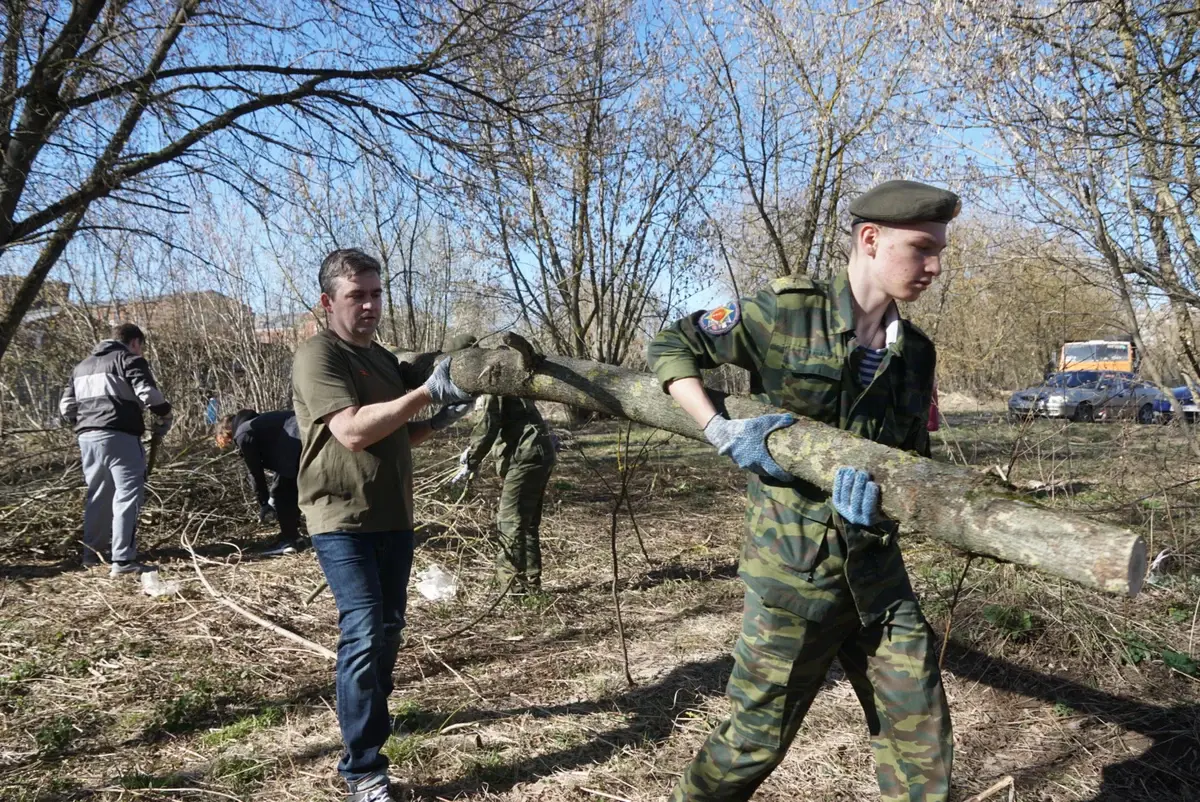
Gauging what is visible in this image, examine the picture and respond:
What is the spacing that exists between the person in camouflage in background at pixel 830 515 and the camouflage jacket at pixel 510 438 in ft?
10.4

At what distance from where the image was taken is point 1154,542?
482 centimetres

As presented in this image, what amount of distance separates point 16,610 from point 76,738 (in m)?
2.26

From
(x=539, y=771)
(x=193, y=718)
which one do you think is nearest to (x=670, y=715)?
(x=539, y=771)

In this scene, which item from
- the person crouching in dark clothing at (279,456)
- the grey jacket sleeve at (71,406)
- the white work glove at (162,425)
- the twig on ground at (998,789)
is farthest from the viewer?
the person crouching in dark clothing at (279,456)

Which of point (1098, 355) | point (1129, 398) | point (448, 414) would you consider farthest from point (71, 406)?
point (1129, 398)

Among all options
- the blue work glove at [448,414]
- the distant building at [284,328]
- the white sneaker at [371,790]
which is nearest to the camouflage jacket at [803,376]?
the blue work glove at [448,414]

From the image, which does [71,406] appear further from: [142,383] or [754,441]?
[754,441]

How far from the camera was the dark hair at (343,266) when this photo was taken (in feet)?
8.82

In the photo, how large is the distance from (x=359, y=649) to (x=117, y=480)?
4.35 meters

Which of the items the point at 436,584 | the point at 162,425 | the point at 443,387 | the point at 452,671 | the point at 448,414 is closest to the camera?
the point at 443,387

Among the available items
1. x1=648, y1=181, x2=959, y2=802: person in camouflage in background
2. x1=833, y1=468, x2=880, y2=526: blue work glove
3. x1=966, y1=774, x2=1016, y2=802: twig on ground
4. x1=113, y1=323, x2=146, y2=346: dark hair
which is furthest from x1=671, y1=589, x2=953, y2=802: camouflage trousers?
x1=113, y1=323, x2=146, y2=346: dark hair

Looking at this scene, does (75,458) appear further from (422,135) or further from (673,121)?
(673,121)

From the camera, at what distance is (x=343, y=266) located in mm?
2693

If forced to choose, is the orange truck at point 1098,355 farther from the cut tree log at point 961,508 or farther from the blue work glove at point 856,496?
the blue work glove at point 856,496
